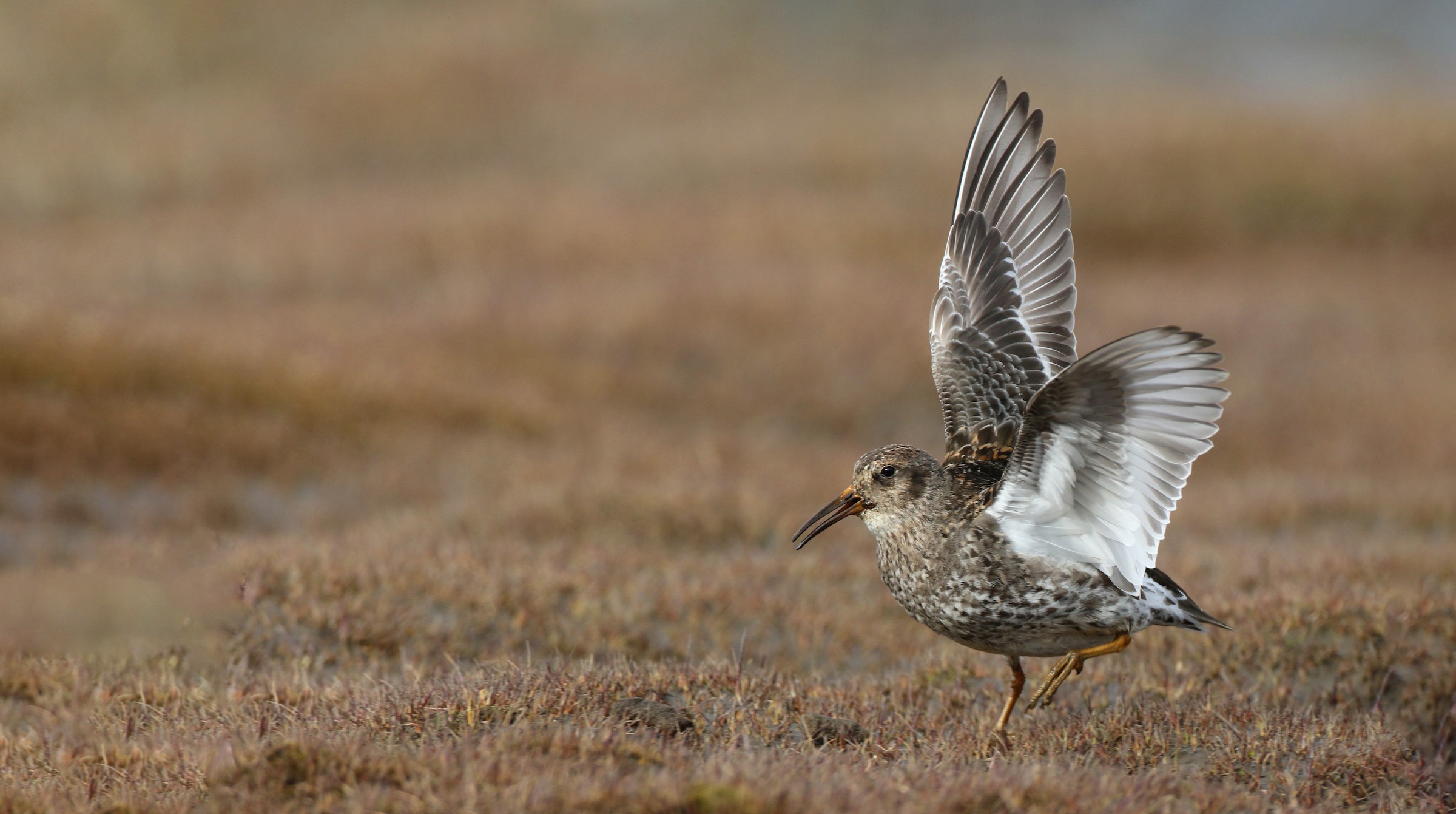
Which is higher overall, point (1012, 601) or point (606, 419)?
point (1012, 601)

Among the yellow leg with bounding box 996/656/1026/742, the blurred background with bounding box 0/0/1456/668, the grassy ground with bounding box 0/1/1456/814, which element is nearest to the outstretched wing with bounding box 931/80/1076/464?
the yellow leg with bounding box 996/656/1026/742

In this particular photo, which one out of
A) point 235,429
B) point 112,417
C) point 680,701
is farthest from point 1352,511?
point 112,417

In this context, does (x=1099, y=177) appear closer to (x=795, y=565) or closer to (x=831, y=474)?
(x=831, y=474)

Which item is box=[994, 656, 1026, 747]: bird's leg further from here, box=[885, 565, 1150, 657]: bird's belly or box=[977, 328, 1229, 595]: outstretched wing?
box=[977, 328, 1229, 595]: outstretched wing

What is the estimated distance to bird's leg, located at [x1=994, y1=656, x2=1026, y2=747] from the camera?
17.9ft

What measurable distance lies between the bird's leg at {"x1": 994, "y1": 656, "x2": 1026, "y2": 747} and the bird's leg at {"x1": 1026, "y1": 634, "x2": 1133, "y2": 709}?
0.09 m

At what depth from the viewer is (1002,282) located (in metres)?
7.17

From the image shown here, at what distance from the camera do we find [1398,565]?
375 inches

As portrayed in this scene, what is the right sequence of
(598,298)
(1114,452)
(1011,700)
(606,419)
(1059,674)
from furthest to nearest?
1. (598,298)
2. (606,419)
3. (1059,674)
4. (1011,700)
5. (1114,452)

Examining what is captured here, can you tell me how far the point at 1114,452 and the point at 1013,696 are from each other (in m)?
1.16

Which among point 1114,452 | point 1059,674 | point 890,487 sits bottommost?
point 1059,674

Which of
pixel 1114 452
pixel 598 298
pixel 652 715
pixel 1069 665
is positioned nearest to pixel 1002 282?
pixel 1114 452

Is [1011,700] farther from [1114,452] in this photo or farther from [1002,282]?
[1002,282]

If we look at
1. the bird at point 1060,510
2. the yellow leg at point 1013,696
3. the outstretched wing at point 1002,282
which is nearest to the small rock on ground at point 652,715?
the bird at point 1060,510
